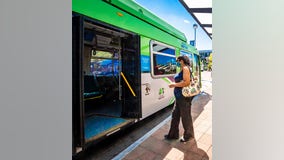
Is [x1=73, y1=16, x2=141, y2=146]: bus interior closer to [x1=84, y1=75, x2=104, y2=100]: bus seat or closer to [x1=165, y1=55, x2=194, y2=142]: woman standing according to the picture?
[x1=84, y1=75, x2=104, y2=100]: bus seat

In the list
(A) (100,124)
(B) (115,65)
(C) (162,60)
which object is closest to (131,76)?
(A) (100,124)

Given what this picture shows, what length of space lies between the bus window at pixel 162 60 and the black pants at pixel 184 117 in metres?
1.25

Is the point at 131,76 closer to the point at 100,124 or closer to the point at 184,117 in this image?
the point at 100,124

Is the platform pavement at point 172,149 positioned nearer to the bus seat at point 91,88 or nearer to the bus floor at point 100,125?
the bus floor at point 100,125

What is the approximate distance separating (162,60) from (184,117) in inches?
79.2

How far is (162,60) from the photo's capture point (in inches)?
189

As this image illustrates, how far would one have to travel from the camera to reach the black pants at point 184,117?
3.17m

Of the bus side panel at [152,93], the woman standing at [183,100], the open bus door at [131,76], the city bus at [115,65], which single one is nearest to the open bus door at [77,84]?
the city bus at [115,65]

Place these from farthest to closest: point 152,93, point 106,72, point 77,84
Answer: point 106,72 < point 152,93 < point 77,84

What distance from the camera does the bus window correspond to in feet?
14.1

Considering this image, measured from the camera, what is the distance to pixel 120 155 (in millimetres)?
2807
